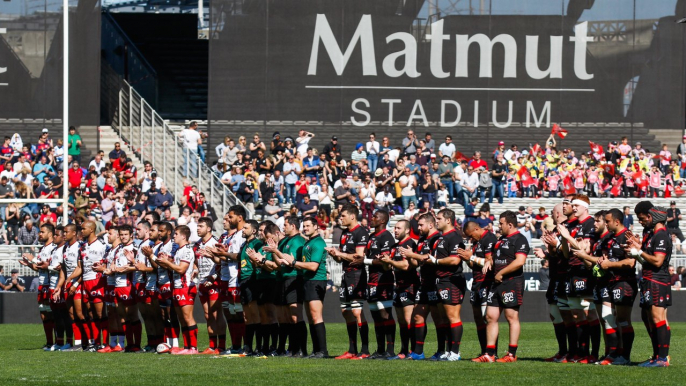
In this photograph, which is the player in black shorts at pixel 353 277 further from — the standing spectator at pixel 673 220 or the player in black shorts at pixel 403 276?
the standing spectator at pixel 673 220

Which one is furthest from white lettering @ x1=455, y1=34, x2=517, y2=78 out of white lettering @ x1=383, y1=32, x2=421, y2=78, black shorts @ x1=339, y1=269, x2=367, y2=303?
black shorts @ x1=339, y1=269, x2=367, y2=303

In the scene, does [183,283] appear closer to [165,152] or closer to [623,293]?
[623,293]

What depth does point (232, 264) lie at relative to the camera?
15.3 metres

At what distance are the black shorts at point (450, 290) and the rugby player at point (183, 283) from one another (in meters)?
3.65

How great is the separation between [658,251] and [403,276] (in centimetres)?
318

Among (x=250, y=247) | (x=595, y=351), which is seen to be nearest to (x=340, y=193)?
(x=250, y=247)

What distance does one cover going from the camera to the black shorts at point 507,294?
13.2 meters

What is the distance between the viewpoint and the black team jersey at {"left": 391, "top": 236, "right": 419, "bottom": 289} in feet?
45.6

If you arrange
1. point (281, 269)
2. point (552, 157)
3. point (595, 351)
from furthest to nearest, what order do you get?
point (552, 157) < point (281, 269) < point (595, 351)

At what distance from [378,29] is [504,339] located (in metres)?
17.7

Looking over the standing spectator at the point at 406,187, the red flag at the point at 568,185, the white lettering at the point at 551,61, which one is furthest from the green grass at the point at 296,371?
the white lettering at the point at 551,61

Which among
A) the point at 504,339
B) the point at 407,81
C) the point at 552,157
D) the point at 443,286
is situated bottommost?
the point at 504,339

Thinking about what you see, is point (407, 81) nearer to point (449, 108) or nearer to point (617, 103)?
point (449, 108)

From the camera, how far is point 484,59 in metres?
35.2
